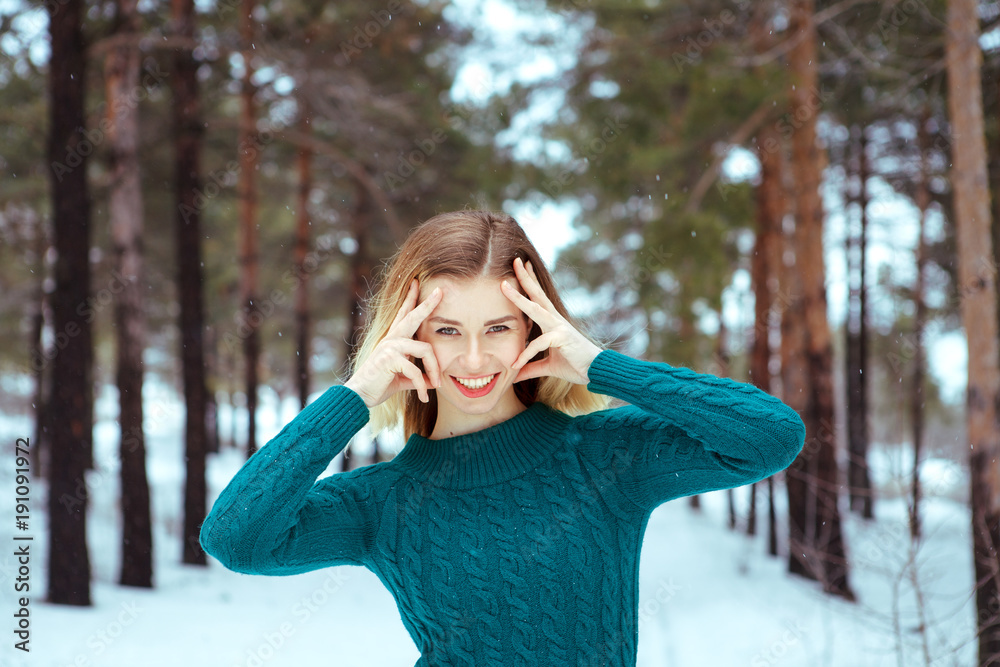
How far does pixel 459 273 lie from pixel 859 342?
45.5ft

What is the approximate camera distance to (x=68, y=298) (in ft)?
21.4

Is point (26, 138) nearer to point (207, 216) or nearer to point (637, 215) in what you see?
point (207, 216)

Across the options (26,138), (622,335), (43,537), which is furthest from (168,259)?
(622,335)

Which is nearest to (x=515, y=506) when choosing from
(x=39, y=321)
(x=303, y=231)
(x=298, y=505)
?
(x=298, y=505)

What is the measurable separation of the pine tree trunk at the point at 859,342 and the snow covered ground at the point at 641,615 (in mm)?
2504

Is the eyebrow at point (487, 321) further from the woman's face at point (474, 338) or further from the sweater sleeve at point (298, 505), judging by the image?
the sweater sleeve at point (298, 505)

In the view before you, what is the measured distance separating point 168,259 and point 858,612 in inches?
473

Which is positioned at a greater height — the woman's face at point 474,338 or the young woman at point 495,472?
the woman's face at point 474,338

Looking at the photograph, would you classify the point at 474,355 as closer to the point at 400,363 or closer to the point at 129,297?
the point at 400,363

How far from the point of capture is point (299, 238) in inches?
491

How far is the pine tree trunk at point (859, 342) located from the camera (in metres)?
12.7

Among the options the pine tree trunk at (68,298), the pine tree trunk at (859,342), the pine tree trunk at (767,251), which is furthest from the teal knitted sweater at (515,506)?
the pine tree trunk at (859,342)

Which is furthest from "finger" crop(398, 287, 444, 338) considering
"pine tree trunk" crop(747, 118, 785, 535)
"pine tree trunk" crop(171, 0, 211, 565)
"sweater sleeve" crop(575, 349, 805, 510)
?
"pine tree trunk" crop(747, 118, 785, 535)

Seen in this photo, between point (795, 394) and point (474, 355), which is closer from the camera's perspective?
point (474, 355)
